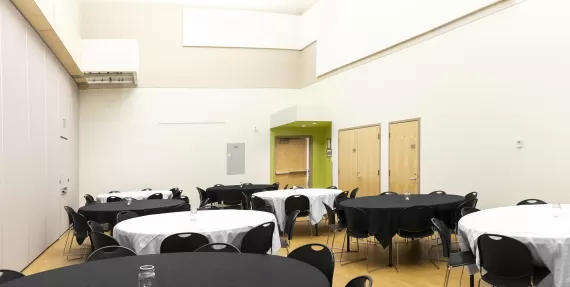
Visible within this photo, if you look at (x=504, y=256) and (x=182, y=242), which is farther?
(x=182, y=242)

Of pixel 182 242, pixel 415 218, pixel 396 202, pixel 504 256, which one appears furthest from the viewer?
pixel 396 202

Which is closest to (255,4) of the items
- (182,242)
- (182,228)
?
(182,228)

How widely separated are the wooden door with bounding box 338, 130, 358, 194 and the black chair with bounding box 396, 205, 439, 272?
17.5 ft

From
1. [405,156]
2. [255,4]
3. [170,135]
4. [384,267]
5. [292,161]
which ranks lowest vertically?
[384,267]

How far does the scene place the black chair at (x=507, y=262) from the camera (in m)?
3.41

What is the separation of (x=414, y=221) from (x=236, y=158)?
27.5ft

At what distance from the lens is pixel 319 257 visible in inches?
123

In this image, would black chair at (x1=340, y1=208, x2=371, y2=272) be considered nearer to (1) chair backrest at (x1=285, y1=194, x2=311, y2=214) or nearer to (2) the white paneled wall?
(1) chair backrest at (x1=285, y1=194, x2=311, y2=214)

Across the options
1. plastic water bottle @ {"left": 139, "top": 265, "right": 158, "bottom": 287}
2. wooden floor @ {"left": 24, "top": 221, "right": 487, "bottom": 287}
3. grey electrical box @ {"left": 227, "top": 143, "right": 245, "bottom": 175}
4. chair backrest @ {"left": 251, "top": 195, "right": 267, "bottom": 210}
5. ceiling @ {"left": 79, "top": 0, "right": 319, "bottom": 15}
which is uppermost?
ceiling @ {"left": 79, "top": 0, "right": 319, "bottom": 15}

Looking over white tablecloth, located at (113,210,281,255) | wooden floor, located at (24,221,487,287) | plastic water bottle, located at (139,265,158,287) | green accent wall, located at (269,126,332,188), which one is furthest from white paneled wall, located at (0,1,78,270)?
green accent wall, located at (269,126,332,188)

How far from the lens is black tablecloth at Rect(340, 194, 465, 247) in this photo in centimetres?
570

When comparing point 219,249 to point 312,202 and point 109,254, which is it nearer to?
point 109,254

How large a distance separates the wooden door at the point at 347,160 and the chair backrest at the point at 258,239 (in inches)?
271

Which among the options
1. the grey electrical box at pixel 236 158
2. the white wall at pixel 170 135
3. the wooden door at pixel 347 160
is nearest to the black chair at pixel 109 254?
the wooden door at pixel 347 160
